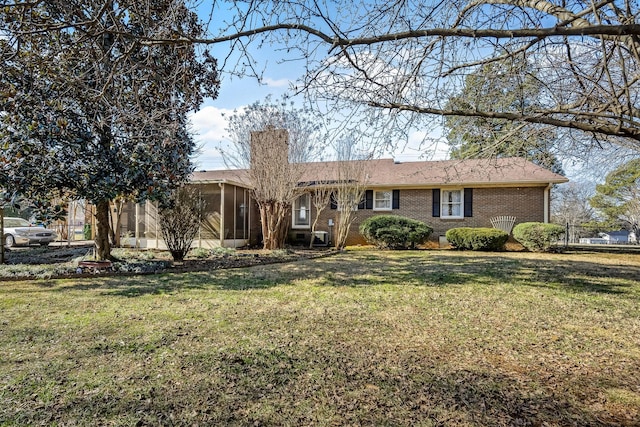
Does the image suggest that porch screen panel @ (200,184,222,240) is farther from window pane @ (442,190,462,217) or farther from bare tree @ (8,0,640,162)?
bare tree @ (8,0,640,162)

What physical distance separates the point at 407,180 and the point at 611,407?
14100mm

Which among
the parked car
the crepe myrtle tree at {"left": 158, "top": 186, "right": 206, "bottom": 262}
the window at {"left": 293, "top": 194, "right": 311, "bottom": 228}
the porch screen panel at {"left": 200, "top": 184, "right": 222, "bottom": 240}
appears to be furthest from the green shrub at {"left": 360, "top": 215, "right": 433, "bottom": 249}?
the parked car

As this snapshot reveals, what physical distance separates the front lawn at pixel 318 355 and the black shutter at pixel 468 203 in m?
9.04

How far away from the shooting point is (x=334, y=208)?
56.0 ft

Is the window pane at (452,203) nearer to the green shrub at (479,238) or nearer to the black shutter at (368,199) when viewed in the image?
the green shrub at (479,238)

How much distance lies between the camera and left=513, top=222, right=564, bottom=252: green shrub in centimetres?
1301

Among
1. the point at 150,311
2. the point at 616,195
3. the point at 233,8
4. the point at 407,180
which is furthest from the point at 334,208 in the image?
the point at 616,195

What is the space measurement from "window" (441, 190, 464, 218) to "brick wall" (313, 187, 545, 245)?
0.28m

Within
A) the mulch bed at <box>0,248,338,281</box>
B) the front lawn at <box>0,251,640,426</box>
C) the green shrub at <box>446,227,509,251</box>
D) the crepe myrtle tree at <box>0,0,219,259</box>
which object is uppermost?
the crepe myrtle tree at <box>0,0,219,259</box>

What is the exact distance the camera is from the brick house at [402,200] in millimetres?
14250

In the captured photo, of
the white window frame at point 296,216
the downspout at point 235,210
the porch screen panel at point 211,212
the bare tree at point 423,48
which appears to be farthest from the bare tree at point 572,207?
the bare tree at point 423,48

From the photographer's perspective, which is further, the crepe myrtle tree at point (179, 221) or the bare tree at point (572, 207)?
the bare tree at point (572, 207)

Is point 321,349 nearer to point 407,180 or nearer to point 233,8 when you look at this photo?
point 233,8

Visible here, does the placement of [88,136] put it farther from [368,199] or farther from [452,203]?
[452,203]
